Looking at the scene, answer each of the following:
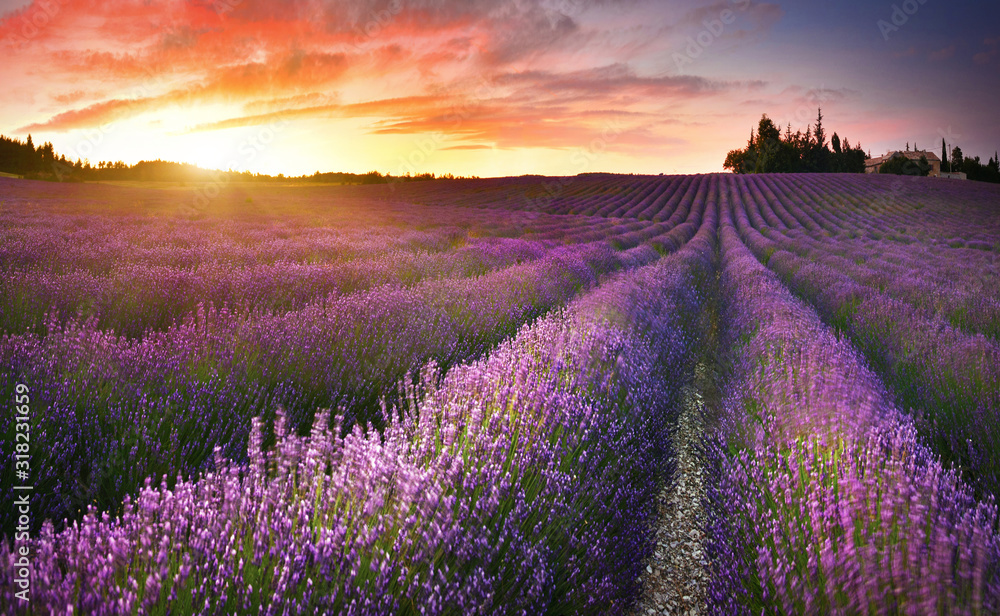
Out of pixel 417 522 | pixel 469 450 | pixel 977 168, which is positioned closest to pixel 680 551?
pixel 469 450

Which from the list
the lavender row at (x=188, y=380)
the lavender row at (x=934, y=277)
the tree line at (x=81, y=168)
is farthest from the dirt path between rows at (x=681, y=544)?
the tree line at (x=81, y=168)

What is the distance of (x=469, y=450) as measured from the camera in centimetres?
156

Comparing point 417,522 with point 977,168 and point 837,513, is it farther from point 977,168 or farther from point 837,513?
point 977,168

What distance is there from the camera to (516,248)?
846cm

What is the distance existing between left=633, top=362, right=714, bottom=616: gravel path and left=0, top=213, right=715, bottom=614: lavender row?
8.0 inches

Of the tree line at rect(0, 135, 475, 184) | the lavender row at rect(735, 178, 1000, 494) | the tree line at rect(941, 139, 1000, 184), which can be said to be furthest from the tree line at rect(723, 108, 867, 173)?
the lavender row at rect(735, 178, 1000, 494)

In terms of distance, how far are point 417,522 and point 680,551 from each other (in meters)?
1.68

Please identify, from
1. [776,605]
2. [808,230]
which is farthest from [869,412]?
[808,230]

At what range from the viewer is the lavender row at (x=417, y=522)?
942mm

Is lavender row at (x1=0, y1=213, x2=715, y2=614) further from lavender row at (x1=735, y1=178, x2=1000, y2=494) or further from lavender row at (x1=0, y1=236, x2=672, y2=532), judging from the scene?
lavender row at (x1=735, y1=178, x2=1000, y2=494)

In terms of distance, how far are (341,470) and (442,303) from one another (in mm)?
2855

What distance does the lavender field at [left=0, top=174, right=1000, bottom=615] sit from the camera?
106cm

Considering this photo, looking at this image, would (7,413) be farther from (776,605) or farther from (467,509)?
(776,605)

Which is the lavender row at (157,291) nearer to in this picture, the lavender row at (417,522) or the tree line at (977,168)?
the lavender row at (417,522)
